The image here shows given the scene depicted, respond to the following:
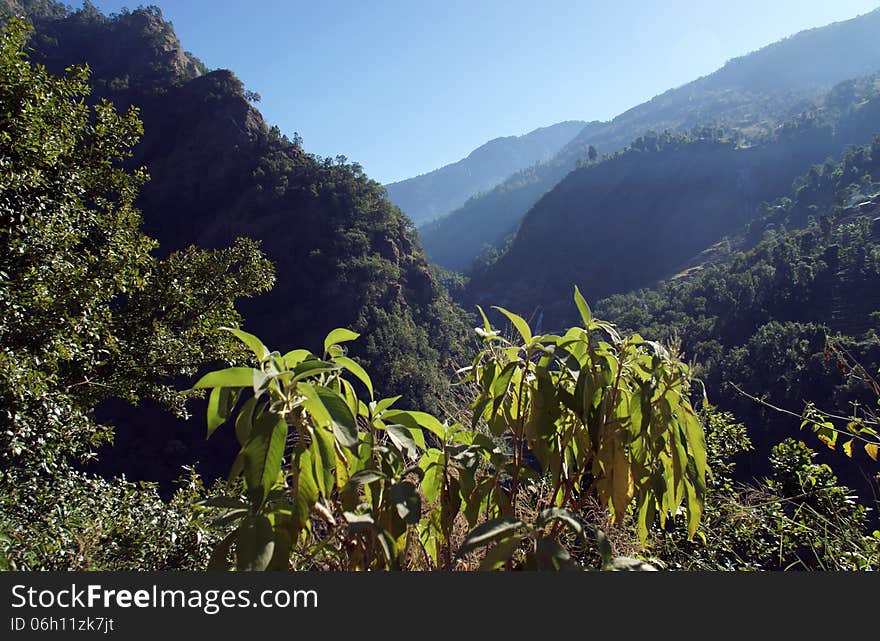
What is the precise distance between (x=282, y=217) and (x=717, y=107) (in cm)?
14078

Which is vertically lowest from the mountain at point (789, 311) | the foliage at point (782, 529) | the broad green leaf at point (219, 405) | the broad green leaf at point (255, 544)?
the mountain at point (789, 311)

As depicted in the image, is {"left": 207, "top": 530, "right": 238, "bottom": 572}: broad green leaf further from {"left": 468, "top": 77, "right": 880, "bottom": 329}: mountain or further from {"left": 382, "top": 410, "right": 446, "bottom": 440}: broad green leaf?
{"left": 468, "top": 77, "right": 880, "bottom": 329}: mountain

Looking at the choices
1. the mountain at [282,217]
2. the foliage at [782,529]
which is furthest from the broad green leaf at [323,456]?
the mountain at [282,217]

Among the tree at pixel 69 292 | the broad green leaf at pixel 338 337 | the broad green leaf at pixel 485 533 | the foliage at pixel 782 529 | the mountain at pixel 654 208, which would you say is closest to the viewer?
the broad green leaf at pixel 485 533

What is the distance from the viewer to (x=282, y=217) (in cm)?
4397

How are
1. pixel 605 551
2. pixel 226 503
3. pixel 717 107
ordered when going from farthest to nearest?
pixel 717 107 → pixel 226 503 → pixel 605 551

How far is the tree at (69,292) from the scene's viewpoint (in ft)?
11.4

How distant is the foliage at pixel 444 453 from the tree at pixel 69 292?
7.05 feet

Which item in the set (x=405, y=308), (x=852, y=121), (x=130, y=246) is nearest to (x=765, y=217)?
(x=852, y=121)

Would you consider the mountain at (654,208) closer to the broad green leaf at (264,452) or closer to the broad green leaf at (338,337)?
the broad green leaf at (338,337)

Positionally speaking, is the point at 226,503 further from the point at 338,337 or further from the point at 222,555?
the point at 338,337

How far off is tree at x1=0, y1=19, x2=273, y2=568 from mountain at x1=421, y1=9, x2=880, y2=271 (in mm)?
107645

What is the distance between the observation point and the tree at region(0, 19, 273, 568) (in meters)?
3.48

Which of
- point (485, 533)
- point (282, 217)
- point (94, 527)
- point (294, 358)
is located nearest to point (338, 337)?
point (294, 358)
